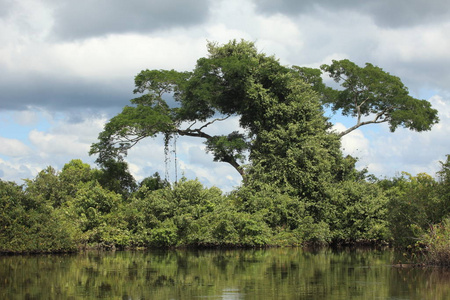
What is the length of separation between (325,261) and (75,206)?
14.4 metres

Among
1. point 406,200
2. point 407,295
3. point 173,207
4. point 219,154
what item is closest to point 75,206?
point 173,207

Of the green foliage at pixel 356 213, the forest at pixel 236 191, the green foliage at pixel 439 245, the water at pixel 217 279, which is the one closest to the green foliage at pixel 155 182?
the forest at pixel 236 191

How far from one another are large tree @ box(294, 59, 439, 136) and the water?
2875cm

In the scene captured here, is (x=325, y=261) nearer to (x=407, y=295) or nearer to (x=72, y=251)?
(x=407, y=295)

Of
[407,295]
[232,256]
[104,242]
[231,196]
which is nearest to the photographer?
[407,295]

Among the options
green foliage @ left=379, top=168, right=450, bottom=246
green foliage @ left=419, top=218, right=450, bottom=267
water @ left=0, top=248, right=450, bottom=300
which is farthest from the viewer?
green foliage @ left=379, top=168, right=450, bottom=246

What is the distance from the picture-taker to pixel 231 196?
A: 111 ft

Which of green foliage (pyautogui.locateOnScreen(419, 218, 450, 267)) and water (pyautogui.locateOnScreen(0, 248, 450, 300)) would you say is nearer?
water (pyautogui.locateOnScreen(0, 248, 450, 300))

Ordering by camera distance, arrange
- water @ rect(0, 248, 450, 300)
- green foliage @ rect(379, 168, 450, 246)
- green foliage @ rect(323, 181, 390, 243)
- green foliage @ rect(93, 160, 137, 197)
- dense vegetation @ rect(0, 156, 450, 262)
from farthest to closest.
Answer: green foliage @ rect(93, 160, 137, 197) < green foliage @ rect(323, 181, 390, 243) < dense vegetation @ rect(0, 156, 450, 262) < green foliage @ rect(379, 168, 450, 246) < water @ rect(0, 248, 450, 300)

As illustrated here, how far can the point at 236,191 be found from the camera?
3375cm

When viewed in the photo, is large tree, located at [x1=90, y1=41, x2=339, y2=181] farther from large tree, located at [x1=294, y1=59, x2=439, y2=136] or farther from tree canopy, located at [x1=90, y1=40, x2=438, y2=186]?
large tree, located at [x1=294, y1=59, x2=439, y2=136]

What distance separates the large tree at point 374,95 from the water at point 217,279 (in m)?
28.8

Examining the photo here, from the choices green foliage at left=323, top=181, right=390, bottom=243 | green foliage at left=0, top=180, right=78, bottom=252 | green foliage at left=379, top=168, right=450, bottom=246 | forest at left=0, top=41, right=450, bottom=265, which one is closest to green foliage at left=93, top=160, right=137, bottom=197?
forest at left=0, top=41, right=450, bottom=265

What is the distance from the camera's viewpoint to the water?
1267 cm
